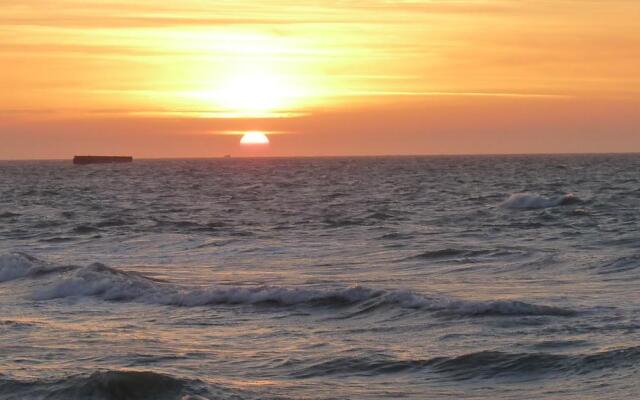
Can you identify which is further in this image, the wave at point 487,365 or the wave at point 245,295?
the wave at point 245,295

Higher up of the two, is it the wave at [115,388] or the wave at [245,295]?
the wave at [245,295]

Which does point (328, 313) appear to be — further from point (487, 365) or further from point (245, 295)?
point (487, 365)

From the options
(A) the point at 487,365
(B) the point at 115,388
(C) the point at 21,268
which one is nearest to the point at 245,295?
(A) the point at 487,365

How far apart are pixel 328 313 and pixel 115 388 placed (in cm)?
564

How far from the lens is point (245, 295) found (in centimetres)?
1805

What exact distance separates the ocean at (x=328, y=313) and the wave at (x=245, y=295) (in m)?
0.05

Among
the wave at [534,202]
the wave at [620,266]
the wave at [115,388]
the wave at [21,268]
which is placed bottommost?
the wave at [115,388]

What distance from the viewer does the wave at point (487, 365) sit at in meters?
11.9

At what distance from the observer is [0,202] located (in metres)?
55.9

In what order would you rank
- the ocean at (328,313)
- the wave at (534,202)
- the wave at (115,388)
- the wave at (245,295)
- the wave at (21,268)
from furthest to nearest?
the wave at (534,202), the wave at (21,268), the wave at (245,295), the ocean at (328,313), the wave at (115,388)

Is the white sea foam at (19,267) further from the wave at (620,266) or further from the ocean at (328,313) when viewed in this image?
the wave at (620,266)

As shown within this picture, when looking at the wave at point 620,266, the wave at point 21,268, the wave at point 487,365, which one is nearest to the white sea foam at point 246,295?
the wave at point 21,268

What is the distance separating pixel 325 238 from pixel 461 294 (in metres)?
13.1

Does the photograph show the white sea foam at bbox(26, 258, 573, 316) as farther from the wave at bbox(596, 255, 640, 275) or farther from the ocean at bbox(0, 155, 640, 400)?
the wave at bbox(596, 255, 640, 275)
